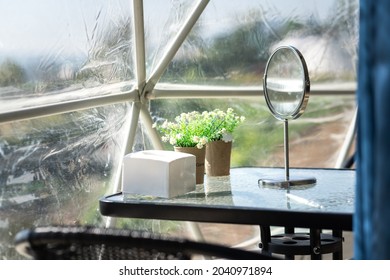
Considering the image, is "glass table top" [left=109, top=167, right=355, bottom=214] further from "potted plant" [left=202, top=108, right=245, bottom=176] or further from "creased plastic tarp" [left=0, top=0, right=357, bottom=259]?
"creased plastic tarp" [left=0, top=0, right=357, bottom=259]

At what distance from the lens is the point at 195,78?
5.85 metres

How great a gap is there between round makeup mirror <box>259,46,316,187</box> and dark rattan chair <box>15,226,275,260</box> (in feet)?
5.21

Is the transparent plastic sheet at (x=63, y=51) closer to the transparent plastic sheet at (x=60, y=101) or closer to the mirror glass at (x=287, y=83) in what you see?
the transparent plastic sheet at (x=60, y=101)

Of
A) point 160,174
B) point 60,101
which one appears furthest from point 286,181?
point 60,101

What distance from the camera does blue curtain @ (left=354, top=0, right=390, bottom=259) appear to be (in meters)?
1.78

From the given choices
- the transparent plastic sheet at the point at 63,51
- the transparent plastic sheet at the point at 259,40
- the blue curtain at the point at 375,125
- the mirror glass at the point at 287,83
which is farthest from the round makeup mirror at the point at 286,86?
the transparent plastic sheet at the point at 259,40

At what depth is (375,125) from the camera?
6.00ft

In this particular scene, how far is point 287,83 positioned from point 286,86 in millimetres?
14

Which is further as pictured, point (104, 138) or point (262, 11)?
point (262, 11)

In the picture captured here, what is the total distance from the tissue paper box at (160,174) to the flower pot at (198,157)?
14 cm

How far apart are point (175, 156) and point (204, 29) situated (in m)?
2.50

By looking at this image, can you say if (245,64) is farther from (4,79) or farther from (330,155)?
(4,79)

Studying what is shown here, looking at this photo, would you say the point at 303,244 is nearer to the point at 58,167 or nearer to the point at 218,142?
the point at 218,142

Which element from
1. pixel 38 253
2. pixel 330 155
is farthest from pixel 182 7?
pixel 38 253
